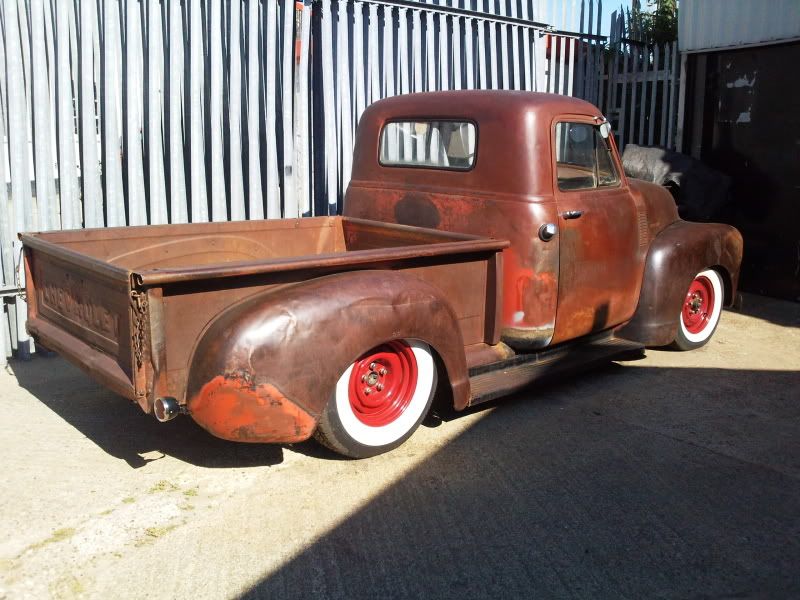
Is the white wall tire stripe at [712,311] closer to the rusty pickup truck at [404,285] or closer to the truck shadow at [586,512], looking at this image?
the rusty pickup truck at [404,285]

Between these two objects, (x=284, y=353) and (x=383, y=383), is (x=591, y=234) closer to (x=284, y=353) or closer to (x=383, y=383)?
(x=383, y=383)

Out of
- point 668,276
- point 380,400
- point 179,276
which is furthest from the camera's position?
point 668,276

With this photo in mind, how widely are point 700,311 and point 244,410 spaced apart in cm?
383

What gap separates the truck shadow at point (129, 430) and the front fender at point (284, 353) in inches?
24.0

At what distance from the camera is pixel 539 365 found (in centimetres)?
477

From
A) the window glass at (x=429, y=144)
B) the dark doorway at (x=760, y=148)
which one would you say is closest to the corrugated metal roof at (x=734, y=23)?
the dark doorway at (x=760, y=148)

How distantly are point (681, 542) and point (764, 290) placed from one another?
209 inches

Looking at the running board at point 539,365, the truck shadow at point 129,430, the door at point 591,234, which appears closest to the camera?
the truck shadow at point 129,430

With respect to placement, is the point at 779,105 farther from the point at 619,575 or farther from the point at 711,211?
the point at 619,575

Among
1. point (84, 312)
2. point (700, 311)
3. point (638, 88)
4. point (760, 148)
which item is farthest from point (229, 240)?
point (638, 88)

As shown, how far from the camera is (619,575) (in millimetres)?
2975

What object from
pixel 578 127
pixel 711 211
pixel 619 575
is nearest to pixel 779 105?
pixel 711 211

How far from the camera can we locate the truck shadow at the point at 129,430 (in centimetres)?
401

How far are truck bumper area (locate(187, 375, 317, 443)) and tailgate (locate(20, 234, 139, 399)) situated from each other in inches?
12.1
